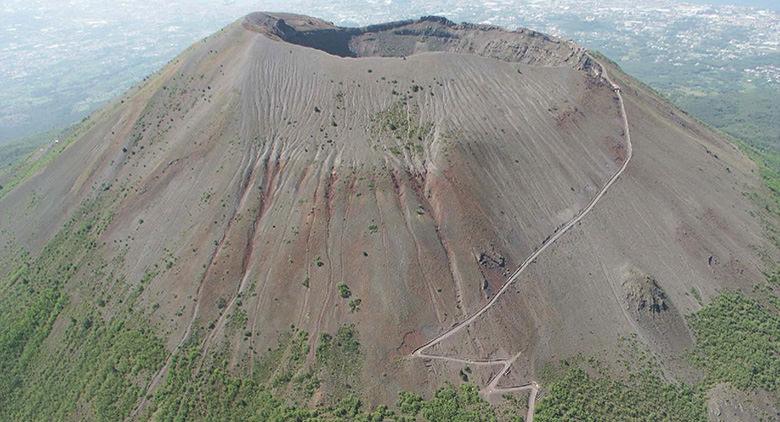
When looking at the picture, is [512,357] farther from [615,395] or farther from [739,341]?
[739,341]

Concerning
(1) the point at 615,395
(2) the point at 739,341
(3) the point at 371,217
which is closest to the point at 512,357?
(1) the point at 615,395

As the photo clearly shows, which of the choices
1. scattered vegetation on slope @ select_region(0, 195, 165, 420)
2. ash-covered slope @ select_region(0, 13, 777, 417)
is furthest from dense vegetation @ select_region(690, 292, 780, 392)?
scattered vegetation on slope @ select_region(0, 195, 165, 420)

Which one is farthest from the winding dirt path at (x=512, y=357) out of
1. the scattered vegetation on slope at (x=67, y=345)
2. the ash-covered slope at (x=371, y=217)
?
the scattered vegetation on slope at (x=67, y=345)

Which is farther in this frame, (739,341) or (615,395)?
(739,341)

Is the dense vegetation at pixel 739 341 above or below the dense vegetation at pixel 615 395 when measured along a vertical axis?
above

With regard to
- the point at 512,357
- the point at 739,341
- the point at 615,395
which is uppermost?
the point at 739,341

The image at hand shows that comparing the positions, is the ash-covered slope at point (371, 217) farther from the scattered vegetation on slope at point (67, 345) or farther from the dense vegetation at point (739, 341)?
the dense vegetation at point (739, 341)

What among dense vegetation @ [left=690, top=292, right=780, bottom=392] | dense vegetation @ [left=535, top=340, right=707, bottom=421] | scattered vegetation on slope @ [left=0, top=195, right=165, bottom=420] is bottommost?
scattered vegetation on slope @ [left=0, top=195, right=165, bottom=420]

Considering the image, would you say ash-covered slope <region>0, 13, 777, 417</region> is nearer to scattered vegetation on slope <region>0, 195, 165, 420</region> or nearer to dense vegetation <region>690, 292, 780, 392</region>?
scattered vegetation on slope <region>0, 195, 165, 420</region>
